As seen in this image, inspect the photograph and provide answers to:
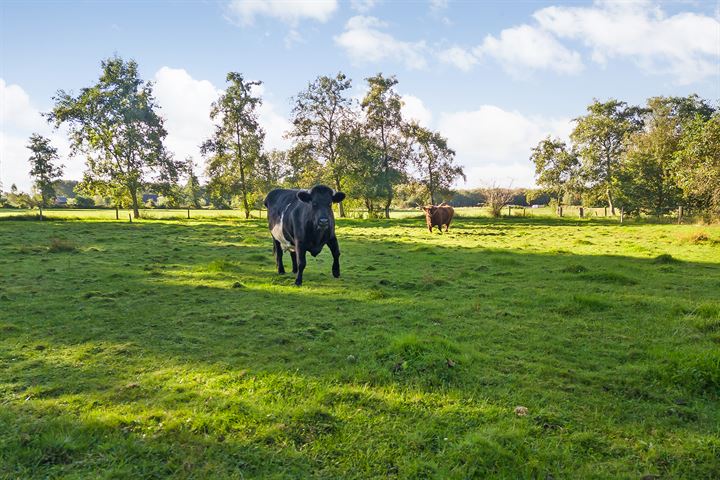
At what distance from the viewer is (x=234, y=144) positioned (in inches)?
1844

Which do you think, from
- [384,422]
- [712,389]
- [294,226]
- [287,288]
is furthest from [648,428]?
[294,226]

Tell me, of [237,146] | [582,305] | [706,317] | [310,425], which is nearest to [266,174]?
[237,146]

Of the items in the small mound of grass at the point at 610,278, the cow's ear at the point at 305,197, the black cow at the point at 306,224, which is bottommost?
the small mound of grass at the point at 610,278

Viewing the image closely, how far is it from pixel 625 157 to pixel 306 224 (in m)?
42.2

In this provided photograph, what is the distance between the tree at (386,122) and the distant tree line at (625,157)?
16.4 metres

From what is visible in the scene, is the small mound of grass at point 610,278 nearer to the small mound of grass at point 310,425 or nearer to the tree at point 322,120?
the small mound of grass at point 310,425

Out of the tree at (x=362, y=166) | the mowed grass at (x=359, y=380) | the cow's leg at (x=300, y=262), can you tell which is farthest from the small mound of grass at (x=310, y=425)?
the tree at (x=362, y=166)

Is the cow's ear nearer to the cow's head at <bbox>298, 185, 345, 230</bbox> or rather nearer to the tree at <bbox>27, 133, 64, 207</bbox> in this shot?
the cow's head at <bbox>298, 185, 345, 230</bbox>

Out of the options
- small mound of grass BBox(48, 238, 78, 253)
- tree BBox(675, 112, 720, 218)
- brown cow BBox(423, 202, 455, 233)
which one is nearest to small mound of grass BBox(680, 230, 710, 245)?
tree BBox(675, 112, 720, 218)

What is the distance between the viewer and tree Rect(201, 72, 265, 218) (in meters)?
46.4

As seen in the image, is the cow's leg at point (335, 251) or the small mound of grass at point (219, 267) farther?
the small mound of grass at point (219, 267)

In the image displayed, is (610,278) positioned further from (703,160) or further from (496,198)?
(496,198)

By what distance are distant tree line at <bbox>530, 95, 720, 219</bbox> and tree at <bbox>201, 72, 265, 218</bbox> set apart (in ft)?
110

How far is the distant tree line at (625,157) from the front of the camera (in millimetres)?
37562
